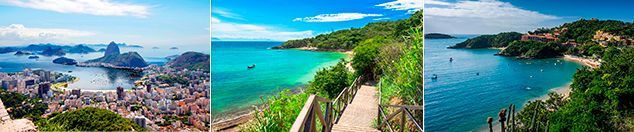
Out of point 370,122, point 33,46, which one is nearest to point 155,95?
point 33,46

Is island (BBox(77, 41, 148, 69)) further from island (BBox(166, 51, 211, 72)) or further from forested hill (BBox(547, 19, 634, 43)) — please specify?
forested hill (BBox(547, 19, 634, 43))

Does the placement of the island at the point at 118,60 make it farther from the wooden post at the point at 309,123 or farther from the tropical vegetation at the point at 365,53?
the wooden post at the point at 309,123

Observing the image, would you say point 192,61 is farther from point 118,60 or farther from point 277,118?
point 277,118

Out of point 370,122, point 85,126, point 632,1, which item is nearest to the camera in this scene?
point 632,1

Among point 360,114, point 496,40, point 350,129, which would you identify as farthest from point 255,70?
point 496,40

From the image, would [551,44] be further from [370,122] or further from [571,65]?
[370,122]

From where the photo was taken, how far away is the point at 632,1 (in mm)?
4793

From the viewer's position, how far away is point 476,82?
16.3 ft

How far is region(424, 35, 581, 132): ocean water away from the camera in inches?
192

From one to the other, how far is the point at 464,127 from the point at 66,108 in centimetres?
488

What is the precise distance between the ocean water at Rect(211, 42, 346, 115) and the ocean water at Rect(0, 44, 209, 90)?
10.1 ft

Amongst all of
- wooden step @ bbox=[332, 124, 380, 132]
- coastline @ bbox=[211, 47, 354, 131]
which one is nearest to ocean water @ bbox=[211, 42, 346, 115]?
coastline @ bbox=[211, 47, 354, 131]

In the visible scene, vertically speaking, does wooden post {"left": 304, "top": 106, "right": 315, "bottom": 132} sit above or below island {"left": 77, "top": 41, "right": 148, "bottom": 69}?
below

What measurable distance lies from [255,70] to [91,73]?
444 cm
